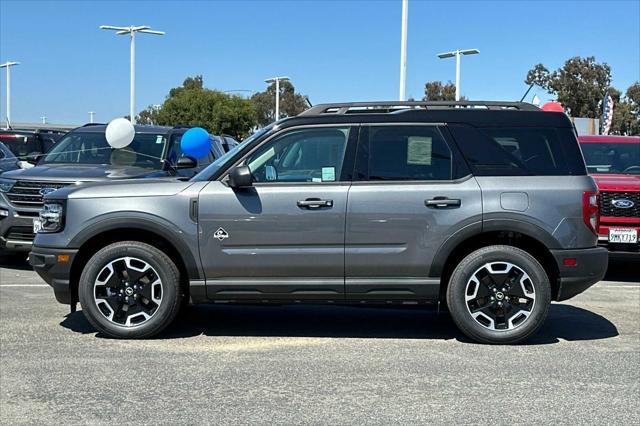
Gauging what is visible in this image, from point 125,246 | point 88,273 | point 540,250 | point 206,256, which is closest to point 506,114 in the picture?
point 540,250

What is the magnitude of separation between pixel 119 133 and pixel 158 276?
4264 mm

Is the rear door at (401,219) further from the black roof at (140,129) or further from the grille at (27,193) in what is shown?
the black roof at (140,129)

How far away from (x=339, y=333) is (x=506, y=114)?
2431 millimetres

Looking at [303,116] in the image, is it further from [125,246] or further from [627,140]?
[627,140]

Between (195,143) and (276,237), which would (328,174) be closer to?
(276,237)

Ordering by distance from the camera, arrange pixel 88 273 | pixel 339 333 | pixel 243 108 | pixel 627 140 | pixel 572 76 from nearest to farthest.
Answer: pixel 88 273 → pixel 339 333 → pixel 627 140 → pixel 572 76 → pixel 243 108

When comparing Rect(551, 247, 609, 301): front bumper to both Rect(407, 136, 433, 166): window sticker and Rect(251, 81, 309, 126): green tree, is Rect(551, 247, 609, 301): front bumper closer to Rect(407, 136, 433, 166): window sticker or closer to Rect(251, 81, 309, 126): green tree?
Rect(407, 136, 433, 166): window sticker

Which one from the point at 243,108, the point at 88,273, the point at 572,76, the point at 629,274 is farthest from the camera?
the point at 243,108

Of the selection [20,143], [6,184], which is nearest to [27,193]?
[6,184]

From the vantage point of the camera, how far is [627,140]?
34.2ft

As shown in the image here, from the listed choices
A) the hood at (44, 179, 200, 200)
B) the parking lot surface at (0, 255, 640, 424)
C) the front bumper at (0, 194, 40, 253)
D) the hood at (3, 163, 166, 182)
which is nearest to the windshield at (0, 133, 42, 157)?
the hood at (3, 163, 166, 182)

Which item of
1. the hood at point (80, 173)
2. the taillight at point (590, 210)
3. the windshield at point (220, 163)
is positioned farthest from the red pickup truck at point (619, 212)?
the hood at point (80, 173)

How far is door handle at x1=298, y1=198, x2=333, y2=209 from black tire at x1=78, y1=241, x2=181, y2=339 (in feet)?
3.97

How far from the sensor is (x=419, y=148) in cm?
580
